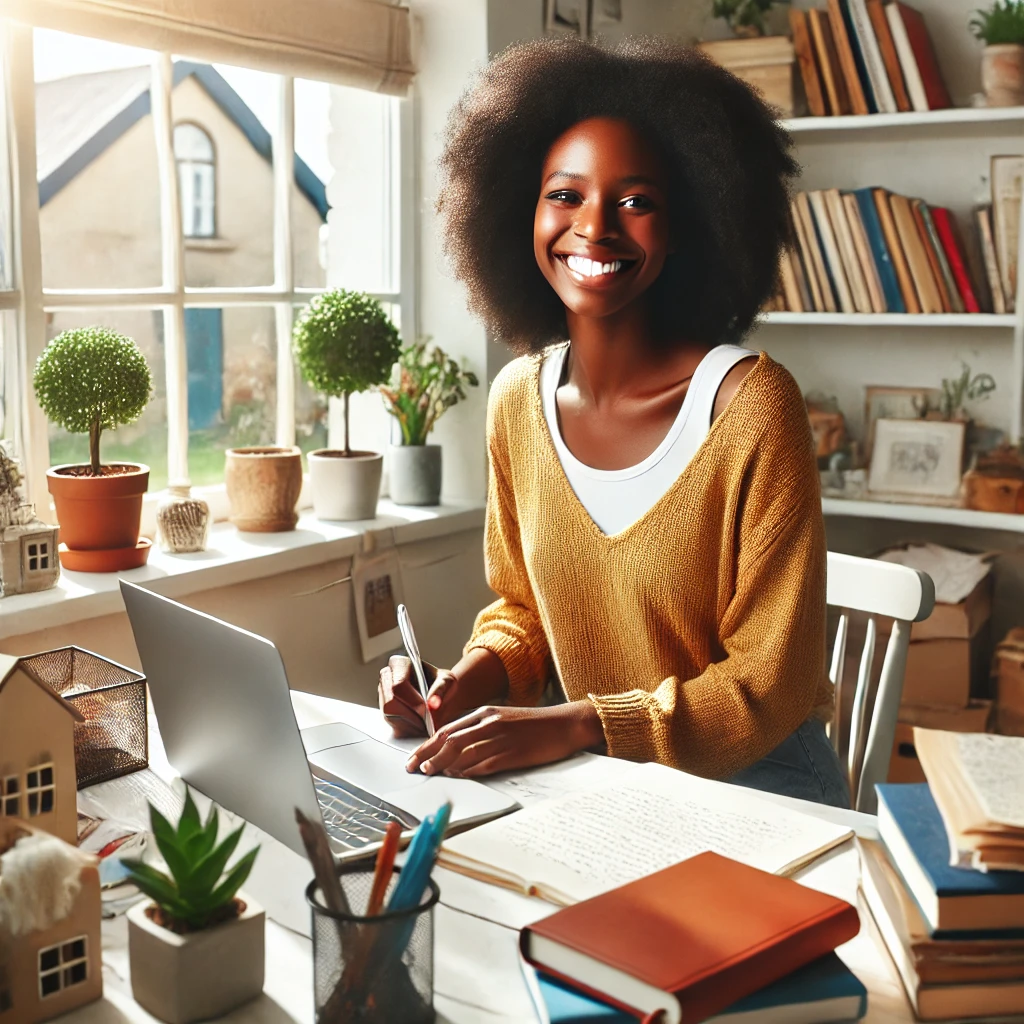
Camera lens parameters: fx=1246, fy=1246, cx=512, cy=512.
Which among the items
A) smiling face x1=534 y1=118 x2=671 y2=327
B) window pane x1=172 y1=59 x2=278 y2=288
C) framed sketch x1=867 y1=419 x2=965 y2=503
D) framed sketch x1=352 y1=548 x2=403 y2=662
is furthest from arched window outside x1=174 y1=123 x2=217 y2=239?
framed sketch x1=867 y1=419 x2=965 y2=503

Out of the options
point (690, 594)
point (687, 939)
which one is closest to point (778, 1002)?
point (687, 939)

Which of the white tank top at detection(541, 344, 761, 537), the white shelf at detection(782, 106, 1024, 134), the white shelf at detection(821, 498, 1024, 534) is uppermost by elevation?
the white shelf at detection(782, 106, 1024, 134)

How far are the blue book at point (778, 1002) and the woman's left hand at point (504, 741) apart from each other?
0.42 metres

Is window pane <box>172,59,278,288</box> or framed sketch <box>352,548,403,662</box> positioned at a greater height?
window pane <box>172,59,278,288</box>

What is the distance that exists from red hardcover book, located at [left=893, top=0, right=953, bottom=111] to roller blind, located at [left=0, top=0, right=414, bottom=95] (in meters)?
1.08

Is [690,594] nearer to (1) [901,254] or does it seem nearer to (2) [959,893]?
(2) [959,893]

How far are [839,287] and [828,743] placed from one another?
1.54 m

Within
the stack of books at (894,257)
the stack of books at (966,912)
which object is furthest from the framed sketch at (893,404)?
the stack of books at (966,912)

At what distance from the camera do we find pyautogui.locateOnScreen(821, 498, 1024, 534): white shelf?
2631mm

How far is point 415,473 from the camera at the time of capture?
250 cm

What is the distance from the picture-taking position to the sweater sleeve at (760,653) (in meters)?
1.33

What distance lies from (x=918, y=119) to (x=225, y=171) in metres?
1.46

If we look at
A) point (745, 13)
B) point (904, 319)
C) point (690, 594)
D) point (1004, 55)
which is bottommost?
point (690, 594)

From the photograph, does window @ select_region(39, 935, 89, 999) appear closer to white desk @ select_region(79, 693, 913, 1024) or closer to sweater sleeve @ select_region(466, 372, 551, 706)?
white desk @ select_region(79, 693, 913, 1024)
